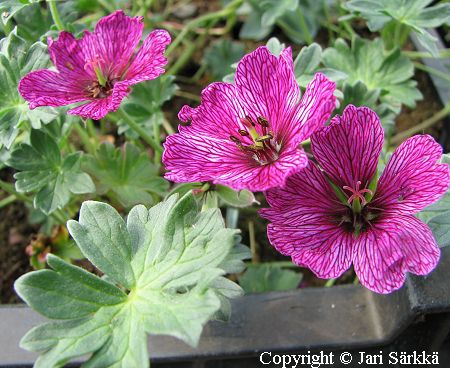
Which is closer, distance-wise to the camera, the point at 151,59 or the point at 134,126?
the point at 151,59

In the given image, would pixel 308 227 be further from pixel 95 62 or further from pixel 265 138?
pixel 95 62

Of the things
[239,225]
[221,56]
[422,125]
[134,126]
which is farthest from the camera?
[221,56]

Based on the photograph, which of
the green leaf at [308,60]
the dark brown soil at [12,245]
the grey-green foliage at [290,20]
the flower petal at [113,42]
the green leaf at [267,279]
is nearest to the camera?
the flower petal at [113,42]

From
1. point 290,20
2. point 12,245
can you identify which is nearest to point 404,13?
point 290,20

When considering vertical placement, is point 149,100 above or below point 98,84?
below

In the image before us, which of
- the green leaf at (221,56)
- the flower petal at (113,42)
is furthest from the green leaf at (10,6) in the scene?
the green leaf at (221,56)

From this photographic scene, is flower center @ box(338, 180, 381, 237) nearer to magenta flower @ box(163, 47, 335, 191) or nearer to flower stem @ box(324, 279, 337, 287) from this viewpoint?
magenta flower @ box(163, 47, 335, 191)

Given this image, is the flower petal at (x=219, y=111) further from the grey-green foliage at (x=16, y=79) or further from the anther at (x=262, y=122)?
the grey-green foliage at (x=16, y=79)
